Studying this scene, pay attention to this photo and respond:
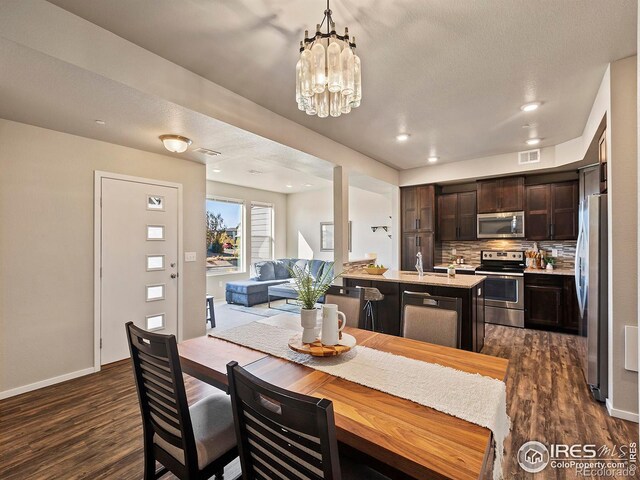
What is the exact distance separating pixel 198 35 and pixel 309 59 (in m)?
0.90

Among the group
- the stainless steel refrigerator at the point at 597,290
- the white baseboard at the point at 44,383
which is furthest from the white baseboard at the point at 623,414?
the white baseboard at the point at 44,383

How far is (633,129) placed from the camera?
7.41 feet

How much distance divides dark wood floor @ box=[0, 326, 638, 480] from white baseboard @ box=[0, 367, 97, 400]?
2.6 inches

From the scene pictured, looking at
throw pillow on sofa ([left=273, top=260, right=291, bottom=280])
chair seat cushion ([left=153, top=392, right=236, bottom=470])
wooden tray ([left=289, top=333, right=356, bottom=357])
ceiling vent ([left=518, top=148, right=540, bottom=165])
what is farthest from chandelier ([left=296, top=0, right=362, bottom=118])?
throw pillow on sofa ([left=273, top=260, right=291, bottom=280])

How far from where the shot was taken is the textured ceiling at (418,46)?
1781 millimetres

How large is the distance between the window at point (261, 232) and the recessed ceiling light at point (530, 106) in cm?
615

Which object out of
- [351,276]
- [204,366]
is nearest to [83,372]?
[204,366]

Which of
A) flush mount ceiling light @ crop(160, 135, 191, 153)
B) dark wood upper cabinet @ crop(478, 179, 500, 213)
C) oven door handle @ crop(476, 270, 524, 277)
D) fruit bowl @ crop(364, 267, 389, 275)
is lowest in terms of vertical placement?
oven door handle @ crop(476, 270, 524, 277)

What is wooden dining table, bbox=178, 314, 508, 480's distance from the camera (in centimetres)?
87

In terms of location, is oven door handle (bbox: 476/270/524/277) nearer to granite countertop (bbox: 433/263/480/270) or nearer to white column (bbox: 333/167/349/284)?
granite countertop (bbox: 433/263/480/270)

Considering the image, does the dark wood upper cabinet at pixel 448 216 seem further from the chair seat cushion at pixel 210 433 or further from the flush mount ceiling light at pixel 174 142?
the chair seat cushion at pixel 210 433

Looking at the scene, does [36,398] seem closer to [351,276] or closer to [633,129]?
[351,276]

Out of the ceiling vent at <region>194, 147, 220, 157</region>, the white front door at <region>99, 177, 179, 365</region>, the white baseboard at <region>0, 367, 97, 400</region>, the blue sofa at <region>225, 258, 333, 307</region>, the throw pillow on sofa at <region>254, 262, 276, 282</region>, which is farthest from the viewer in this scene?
the throw pillow on sofa at <region>254, 262, 276, 282</region>

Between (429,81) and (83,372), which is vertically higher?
(429,81)
